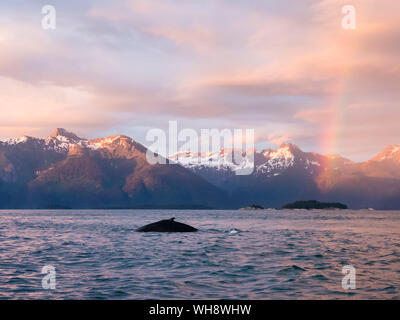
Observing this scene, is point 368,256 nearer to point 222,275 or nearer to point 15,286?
point 222,275

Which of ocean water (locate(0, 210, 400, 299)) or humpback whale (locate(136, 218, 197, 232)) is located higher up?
ocean water (locate(0, 210, 400, 299))

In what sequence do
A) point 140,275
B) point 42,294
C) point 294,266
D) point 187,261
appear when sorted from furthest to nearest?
point 187,261
point 294,266
point 140,275
point 42,294

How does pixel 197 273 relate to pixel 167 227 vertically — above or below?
above

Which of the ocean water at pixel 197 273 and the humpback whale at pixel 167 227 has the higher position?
the ocean water at pixel 197 273

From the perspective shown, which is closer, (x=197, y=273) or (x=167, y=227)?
(x=197, y=273)

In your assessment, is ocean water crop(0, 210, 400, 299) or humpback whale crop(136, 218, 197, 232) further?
humpback whale crop(136, 218, 197, 232)

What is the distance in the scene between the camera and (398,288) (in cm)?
2356

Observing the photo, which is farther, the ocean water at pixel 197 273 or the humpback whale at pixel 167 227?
the humpback whale at pixel 167 227
